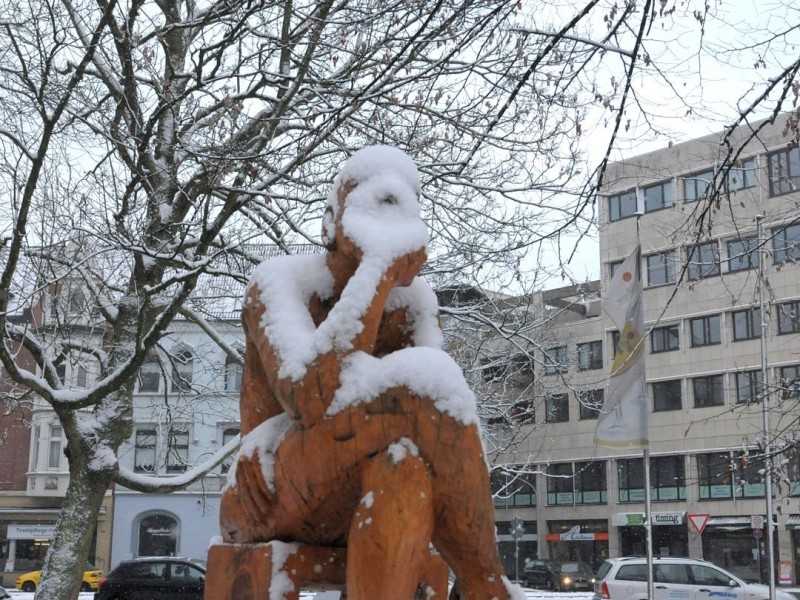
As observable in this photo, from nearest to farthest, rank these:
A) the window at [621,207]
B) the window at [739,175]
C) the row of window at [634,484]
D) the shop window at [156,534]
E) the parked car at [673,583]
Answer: the window at [739,175] → the parked car at [673,583] → the shop window at [156,534] → the row of window at [634,484] → the window at [621,207]

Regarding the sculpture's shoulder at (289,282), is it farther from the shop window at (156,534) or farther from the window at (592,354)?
the window at (592,354)

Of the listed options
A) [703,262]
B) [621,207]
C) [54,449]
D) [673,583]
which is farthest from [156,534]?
[703,262]

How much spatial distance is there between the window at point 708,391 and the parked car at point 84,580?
21.7m

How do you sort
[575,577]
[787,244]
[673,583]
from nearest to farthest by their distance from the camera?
[787,244] → [673,583] → [575,577]

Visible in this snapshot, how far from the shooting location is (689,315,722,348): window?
35.5 meters

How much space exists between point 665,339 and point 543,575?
1042 centimetres

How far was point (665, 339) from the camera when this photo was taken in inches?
1474

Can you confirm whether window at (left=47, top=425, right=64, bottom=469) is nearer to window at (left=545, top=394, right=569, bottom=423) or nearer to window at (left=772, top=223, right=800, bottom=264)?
window at (left=545, top=394, right=569, bottom=423)

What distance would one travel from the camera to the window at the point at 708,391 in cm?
3525

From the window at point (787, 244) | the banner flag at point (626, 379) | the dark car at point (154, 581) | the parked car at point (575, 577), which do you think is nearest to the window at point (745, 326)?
the window at point (787, 244)

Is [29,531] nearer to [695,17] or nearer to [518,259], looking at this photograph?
[518,259]

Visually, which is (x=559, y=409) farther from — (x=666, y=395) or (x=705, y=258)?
(x=705, y=258)

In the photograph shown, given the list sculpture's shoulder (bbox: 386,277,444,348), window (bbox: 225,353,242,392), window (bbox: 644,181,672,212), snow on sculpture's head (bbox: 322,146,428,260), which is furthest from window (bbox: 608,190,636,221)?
snow on sculpture's head (bbox: 322,146,428,260)

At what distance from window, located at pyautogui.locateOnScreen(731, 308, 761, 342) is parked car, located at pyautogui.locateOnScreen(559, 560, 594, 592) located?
975 centimetres
